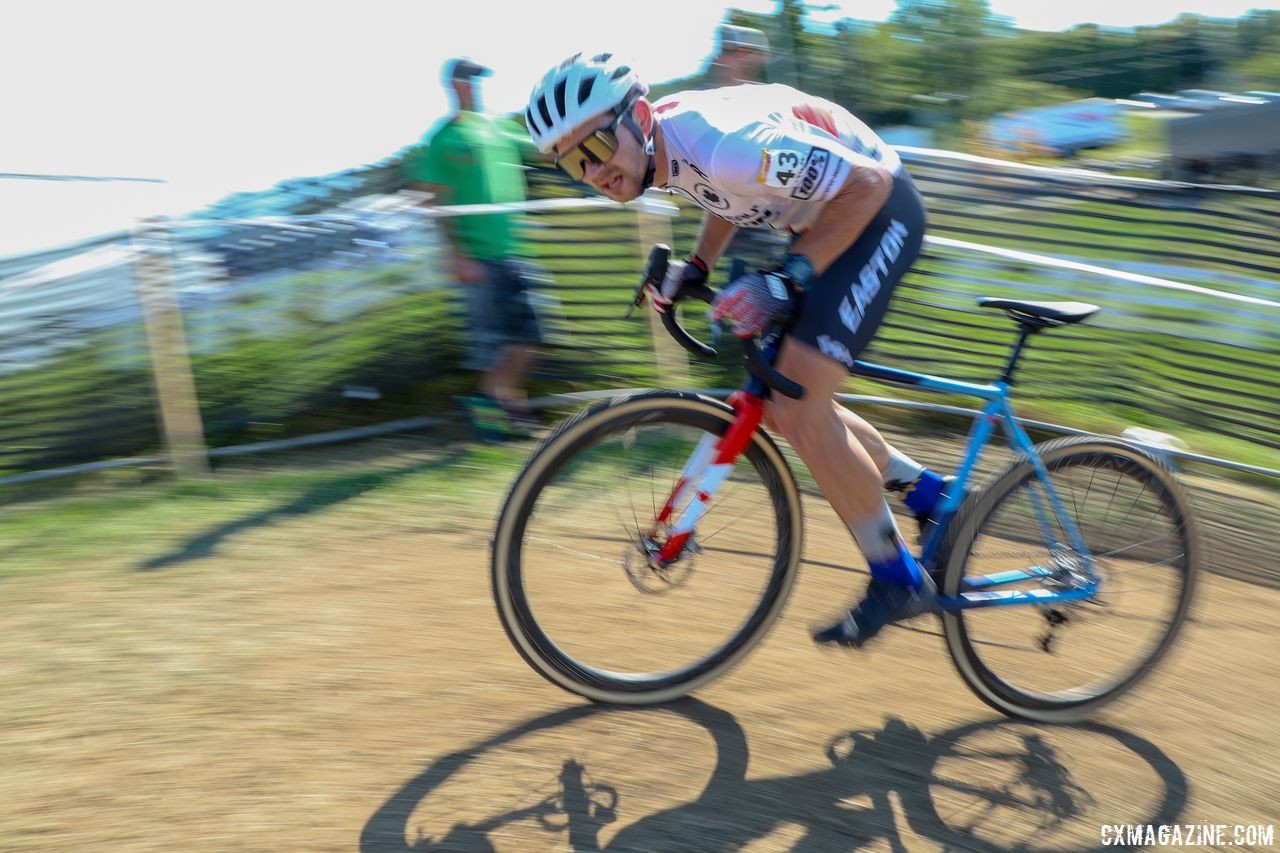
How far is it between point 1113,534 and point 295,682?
2647 millimetres

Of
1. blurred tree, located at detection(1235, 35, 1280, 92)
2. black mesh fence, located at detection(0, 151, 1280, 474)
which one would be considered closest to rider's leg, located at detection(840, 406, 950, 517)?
black mesh fence, located at detection(0, 151, 1280, 474)

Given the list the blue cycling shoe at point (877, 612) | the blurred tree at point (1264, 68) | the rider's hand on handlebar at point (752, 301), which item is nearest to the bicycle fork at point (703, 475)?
the rider's hand on handlebar at point (752, 301)

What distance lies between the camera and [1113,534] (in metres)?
3.48

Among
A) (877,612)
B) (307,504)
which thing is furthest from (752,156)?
(307,504)

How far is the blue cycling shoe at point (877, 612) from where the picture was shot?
10.6ft

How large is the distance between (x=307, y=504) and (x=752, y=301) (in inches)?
114

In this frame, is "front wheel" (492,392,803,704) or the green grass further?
the green grass

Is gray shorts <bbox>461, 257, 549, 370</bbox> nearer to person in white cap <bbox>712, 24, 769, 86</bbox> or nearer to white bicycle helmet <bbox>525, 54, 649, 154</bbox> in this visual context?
person in white cap <bbox>712, 24, 769, 86</bbox>

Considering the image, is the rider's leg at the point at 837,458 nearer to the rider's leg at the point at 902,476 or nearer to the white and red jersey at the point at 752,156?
the rider's leg at the point at 902,476

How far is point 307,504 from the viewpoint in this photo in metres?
5.07

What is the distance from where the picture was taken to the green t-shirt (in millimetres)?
5875

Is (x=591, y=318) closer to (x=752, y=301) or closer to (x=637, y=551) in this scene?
(x=637, y=551)

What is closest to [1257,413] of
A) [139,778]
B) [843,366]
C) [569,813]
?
[843,366]

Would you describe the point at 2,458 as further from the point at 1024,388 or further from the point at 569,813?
the point at 1024,388
